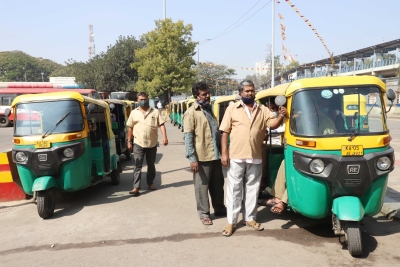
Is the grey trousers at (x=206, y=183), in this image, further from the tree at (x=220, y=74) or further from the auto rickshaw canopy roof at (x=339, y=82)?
the tree at (x=220, y=74)

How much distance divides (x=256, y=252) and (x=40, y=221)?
10.8 feet

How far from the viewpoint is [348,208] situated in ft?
12.4

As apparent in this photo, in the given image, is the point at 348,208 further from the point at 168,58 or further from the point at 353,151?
the point at 168,58

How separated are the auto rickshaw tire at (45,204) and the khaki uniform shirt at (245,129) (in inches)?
114

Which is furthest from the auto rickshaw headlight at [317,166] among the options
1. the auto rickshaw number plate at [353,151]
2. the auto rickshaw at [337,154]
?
the auto rickshaw number plate at [353,151]

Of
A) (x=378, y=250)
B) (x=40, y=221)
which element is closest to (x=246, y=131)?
(x=378, y=250)

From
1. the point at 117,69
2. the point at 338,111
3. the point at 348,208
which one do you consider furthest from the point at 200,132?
the point at 117,69

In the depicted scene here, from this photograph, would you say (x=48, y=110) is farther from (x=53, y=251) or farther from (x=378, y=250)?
(x=378, y=250)

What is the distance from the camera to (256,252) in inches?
156

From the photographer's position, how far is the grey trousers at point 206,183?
16.2 ft

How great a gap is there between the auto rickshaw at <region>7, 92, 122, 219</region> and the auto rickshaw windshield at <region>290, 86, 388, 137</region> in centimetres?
352

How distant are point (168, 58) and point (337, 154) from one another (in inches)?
1322

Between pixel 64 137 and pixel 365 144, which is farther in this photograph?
pixel 64 137

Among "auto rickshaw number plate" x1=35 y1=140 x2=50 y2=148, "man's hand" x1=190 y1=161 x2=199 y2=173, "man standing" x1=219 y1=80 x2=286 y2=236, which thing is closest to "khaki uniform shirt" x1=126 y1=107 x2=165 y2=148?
"auto rickshaw number plate" x1=35 y1=140 x2=50 y2=148
